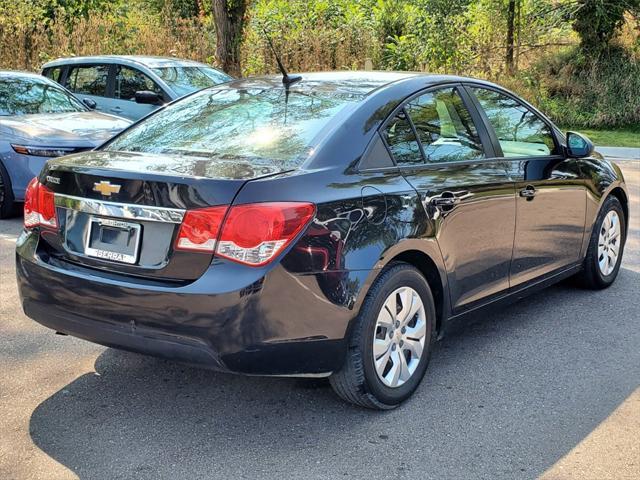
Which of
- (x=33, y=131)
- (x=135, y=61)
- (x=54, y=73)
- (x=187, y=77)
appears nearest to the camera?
(x=33, y=131)

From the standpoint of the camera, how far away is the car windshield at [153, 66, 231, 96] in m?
11.2

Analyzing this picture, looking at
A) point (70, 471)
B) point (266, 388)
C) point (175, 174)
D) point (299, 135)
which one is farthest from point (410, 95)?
point (70, 471)

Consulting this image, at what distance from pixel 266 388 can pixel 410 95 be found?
172 centimetres

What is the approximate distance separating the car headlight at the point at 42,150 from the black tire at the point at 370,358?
502 cm

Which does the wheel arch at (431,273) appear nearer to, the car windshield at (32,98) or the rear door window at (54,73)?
the car windshield at (32,98)

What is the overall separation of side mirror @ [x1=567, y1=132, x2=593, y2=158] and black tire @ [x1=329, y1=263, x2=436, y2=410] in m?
1.94

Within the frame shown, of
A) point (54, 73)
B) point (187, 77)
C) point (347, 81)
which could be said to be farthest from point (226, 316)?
point (54, 73)

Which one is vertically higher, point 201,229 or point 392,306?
point 201,229

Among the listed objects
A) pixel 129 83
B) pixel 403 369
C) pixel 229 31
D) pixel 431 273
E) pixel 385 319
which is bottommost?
pixel 403 369

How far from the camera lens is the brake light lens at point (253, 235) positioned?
10.7 ft

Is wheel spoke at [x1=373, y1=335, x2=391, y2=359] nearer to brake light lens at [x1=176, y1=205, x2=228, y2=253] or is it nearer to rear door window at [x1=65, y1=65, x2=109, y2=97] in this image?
brake light lens at [x1=176, y1=205, x2=228, y2=253]

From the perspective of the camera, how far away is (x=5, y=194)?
8070 millimetres

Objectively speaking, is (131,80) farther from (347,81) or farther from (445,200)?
(445,200)

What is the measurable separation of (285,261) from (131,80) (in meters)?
8.82
